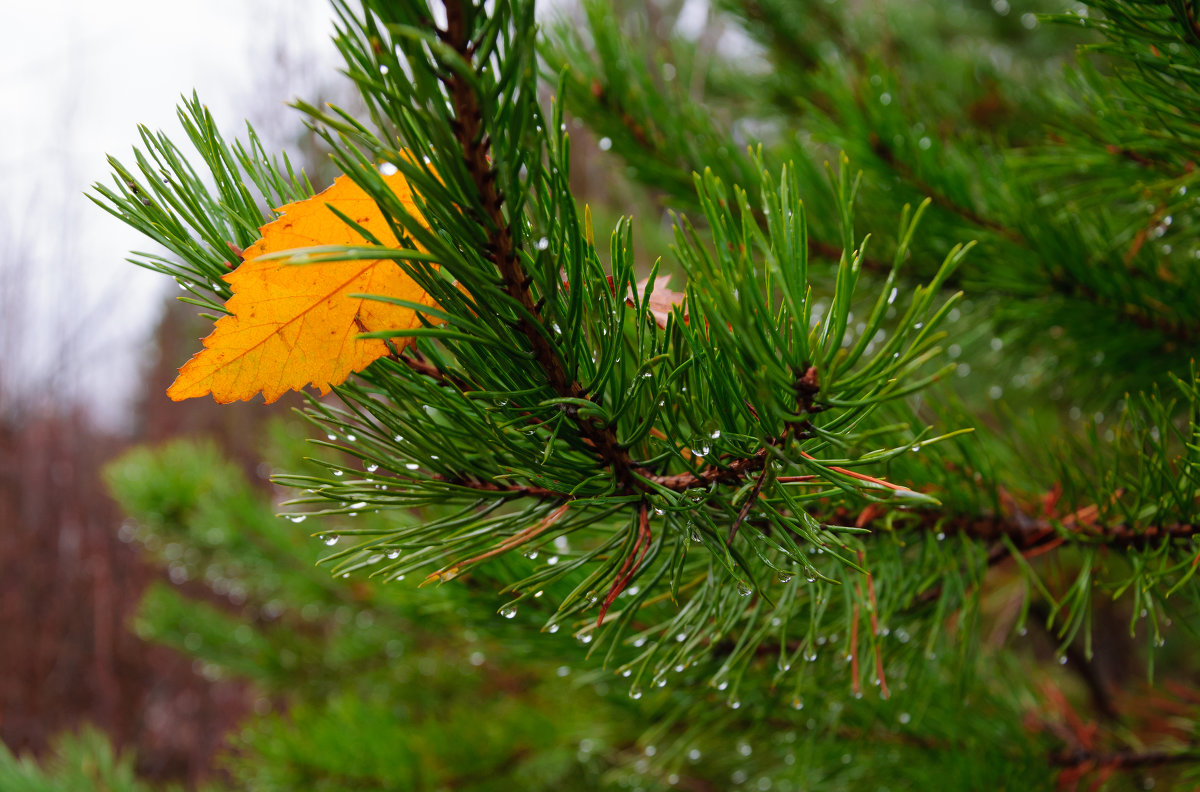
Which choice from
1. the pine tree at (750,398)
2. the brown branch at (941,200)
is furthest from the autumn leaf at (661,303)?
the brown branch at (941,200)

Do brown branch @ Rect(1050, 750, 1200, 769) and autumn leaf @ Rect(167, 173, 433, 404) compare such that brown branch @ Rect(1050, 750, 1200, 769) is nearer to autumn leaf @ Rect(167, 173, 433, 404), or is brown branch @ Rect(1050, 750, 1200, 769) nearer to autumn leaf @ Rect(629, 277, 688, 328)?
autumn leaf @ Rect(629, 277, 688, 328)

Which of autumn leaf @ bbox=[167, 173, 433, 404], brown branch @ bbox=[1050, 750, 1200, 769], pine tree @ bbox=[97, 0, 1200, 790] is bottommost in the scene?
brown branch @ bbox=[1050, 750, 1200, 769]

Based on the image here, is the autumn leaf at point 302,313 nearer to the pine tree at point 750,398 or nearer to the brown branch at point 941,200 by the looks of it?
the pine tree at point 750,398

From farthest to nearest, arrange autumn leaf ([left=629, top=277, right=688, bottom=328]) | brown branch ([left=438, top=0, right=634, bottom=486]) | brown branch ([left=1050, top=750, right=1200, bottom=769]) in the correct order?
brown branch ([left=1050, top=750, right=1200, bottom=769]), autumn leaf ([left=629, top=277, right=688, bottom=328]), brown branch ([left=438, top=0, right=634, bottom=486])

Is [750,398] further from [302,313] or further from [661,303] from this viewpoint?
[302,313]

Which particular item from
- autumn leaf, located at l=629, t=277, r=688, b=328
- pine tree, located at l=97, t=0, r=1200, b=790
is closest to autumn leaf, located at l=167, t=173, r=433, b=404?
pine tree, located at l=97, t=0, r=1200, b=790

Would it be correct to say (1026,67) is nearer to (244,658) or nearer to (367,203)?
(367,203)

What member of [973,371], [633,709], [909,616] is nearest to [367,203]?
[909,616]
